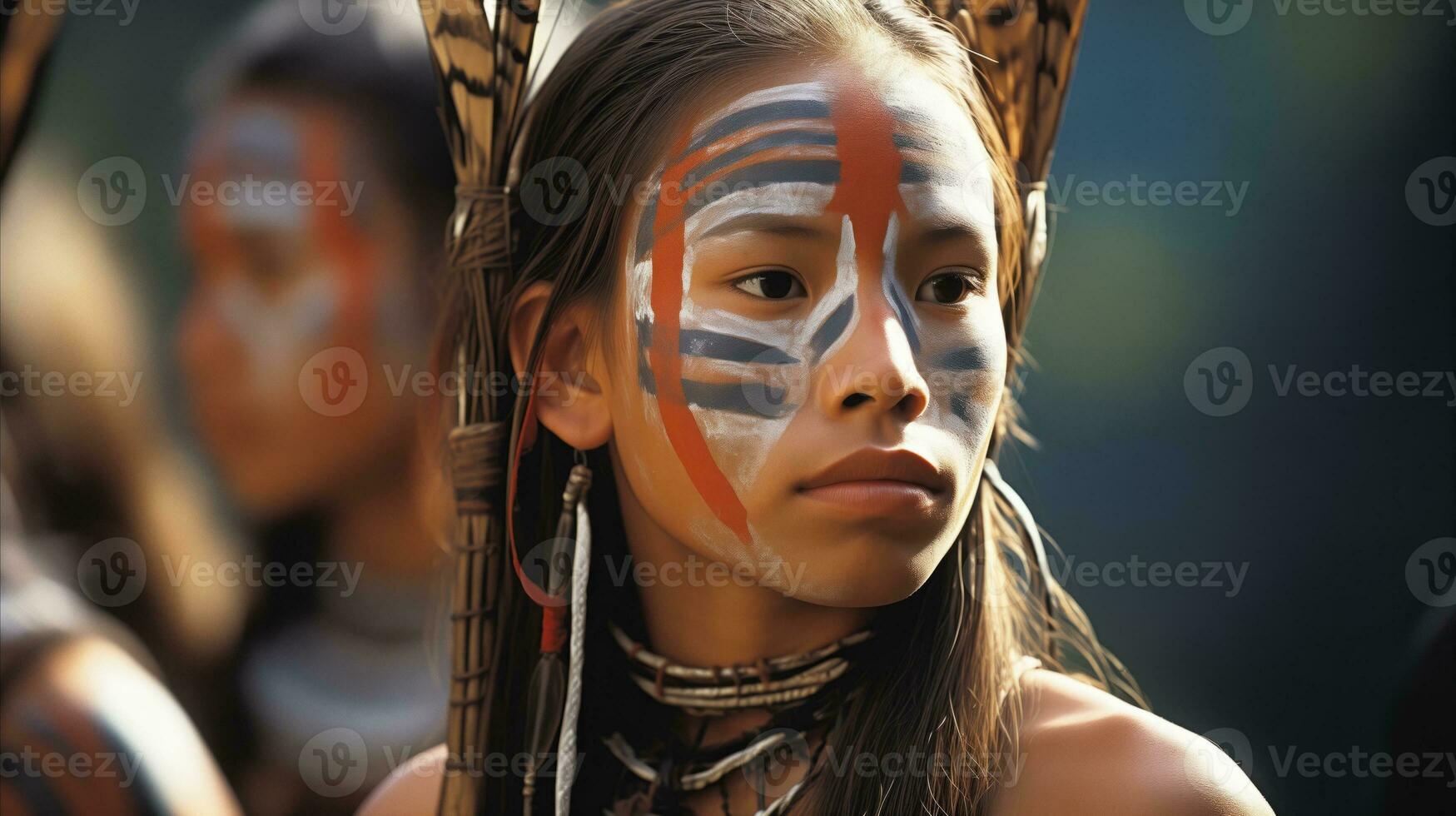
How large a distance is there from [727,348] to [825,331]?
0.38 ft

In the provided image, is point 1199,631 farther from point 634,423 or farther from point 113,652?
point 113,652

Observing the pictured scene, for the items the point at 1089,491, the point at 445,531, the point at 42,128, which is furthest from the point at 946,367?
the point at 42,128

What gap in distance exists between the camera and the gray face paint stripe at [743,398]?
1.40m

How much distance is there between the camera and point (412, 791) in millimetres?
1903

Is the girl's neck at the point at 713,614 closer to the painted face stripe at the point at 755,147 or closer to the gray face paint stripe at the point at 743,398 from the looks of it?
the gray face paint stripe at the point at 743,398

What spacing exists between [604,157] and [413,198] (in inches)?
49.0

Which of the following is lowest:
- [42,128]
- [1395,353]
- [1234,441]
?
[1234,441]

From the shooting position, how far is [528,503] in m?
1.78
